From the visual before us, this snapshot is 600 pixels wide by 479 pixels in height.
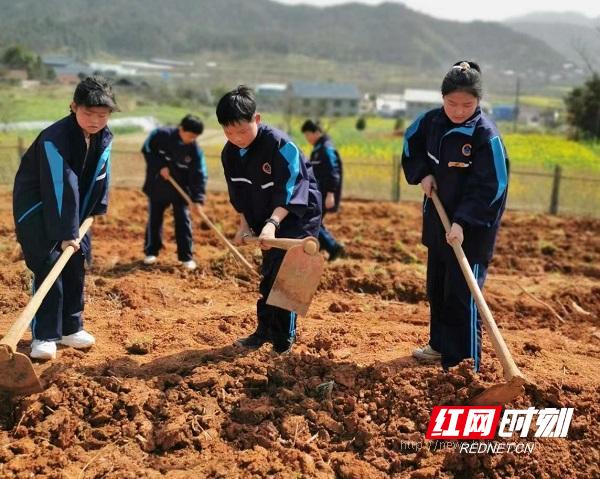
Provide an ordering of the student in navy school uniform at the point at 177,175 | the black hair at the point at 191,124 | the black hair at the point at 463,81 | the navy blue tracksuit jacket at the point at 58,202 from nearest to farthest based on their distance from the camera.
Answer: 1. the black hair at the point at 463,81
2. the navy blue tracksuit jacket at the point at 58,202
3. the black hair at the point at 191,124
4. the student in navy school uniform at the point at 177,175

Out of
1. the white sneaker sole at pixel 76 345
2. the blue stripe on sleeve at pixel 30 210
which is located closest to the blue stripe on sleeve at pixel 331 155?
the white sneaker sole at pixel 76 345

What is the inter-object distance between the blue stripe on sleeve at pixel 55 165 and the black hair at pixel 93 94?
311 mm

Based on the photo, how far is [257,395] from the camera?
364 cm

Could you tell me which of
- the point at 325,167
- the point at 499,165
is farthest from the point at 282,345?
the point at 325,167

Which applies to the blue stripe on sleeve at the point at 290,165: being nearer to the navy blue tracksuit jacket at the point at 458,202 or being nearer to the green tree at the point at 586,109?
the navy blue tracksuit jacket at the point at 458,202

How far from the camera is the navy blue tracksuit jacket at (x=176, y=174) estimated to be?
7098 millimetres

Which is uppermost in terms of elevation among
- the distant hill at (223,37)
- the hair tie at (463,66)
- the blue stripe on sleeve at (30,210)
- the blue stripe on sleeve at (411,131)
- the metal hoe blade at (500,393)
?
the distant hill at (223,37)

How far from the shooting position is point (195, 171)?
716 cm

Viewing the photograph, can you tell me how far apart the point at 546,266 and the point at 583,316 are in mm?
2152

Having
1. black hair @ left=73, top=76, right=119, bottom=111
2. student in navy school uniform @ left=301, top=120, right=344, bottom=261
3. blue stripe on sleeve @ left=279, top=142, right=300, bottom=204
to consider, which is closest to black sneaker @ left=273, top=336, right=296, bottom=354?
blue stripe on sleeve @ left=279, top=142, right=300, bottom=204

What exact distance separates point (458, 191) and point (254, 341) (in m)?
1.68

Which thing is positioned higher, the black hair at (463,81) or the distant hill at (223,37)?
the distant hill at (223,37)

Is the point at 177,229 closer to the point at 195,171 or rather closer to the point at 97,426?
the point at 195,171

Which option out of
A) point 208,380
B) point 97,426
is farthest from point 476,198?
point 97,426
